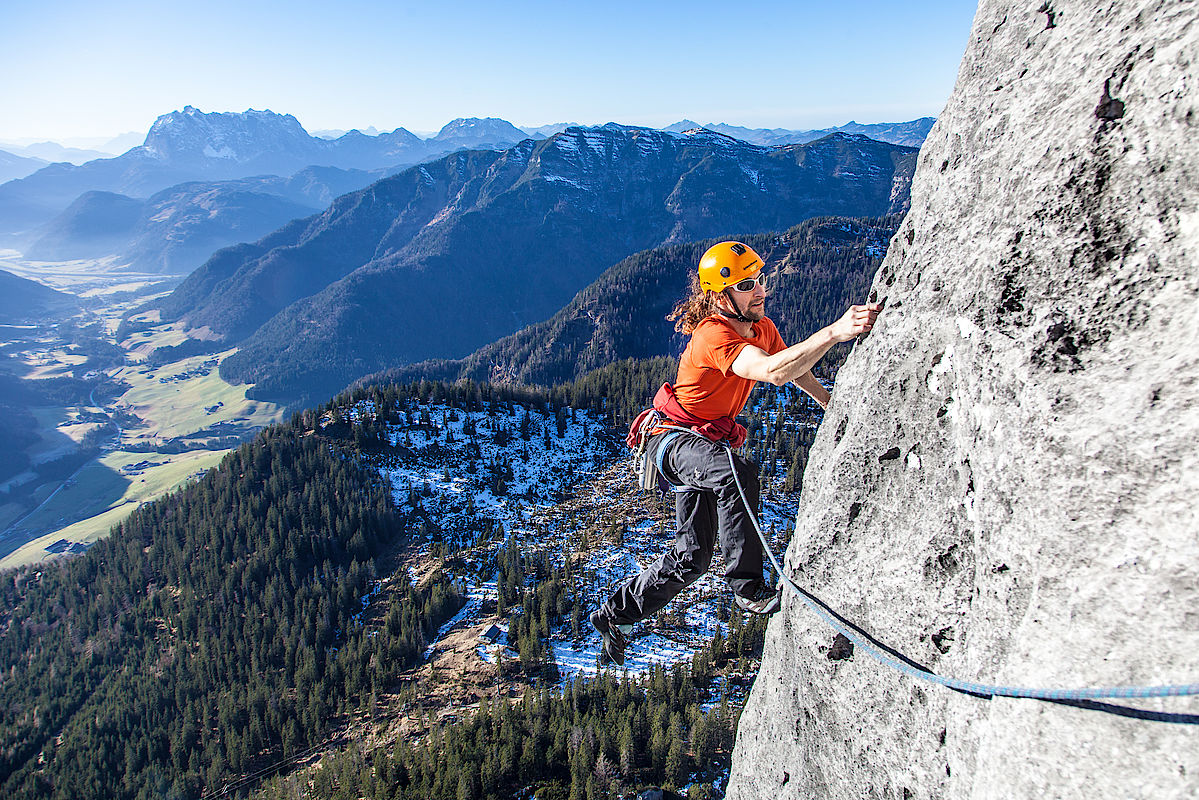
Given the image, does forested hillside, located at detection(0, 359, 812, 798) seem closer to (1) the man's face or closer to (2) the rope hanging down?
(2) the rope hanging down

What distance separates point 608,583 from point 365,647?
31.4m

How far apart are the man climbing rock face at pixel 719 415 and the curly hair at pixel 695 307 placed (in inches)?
0.5

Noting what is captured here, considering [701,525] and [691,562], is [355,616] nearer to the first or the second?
[691,562]

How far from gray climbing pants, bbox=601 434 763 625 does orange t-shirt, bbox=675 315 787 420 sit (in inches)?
19.8

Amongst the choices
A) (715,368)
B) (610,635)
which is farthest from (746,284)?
(610,635)

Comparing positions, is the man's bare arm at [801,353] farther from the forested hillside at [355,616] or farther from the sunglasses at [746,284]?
the forested hillside at [355,616]

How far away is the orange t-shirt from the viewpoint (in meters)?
7.15

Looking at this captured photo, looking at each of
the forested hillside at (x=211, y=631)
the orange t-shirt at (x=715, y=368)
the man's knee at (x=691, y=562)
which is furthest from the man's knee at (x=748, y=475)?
the forested hillside at (x=211, y=631)

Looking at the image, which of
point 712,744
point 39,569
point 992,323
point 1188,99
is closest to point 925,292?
point 992,323

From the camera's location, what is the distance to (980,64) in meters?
6.37

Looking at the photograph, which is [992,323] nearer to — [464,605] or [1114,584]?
[1114,584]

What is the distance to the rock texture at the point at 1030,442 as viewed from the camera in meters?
3.62

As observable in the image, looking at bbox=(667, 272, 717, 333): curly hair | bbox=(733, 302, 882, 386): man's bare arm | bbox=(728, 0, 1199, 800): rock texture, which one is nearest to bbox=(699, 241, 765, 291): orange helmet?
bbox=(667, 272, 717, 333): curly hair

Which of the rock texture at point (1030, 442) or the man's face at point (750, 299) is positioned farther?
the man's face at point (750, 299)
